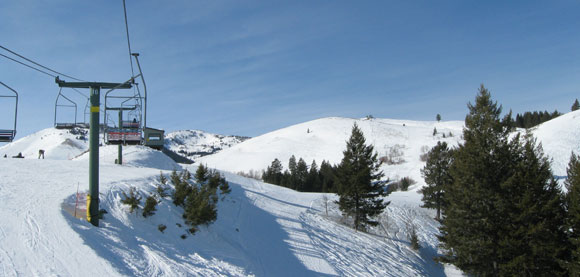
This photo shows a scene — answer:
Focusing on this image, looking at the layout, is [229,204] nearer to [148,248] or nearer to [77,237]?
[148,248]

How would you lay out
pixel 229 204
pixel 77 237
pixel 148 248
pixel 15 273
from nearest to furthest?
pixel 15 273
pixel 77 237
pixel 148 248
pixel 229 204

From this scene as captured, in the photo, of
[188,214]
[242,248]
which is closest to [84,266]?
[188,214]

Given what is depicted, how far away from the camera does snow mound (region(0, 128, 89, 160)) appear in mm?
123631

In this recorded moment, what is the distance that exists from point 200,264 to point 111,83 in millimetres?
7239

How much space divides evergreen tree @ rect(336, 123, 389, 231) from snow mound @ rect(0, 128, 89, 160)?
116 metres

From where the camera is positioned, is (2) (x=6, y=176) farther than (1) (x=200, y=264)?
Yes

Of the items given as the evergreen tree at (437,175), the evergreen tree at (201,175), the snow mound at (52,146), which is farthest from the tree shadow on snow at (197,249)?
the snow mound at (52,146)

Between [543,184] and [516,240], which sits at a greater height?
[543,184]

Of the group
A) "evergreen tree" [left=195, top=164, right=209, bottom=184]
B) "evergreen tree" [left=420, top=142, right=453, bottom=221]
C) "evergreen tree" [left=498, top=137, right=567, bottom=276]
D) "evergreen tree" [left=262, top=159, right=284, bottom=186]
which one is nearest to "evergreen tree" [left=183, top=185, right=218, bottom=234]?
"evergreen tree" [left=195, top=164, right=209, bottom=184]

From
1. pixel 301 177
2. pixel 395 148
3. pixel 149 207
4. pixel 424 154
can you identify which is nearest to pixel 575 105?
pixel 424 154

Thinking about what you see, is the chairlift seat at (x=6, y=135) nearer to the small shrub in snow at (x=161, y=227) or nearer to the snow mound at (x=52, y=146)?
the small shrub in snow at (x=161, y=227)

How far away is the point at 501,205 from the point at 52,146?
6461 inches

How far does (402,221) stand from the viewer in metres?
34.0

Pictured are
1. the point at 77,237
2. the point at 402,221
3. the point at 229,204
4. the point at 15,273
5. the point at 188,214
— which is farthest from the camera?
the point at 402,221
